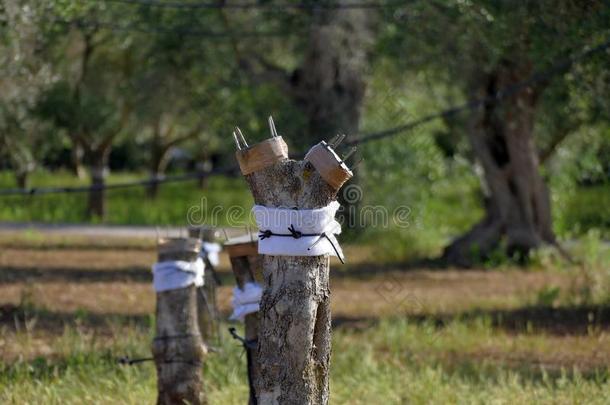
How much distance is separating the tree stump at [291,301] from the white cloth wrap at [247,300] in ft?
5.34

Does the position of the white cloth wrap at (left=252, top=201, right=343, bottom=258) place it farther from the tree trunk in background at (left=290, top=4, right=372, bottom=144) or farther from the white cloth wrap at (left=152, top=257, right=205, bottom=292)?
the tree trunk in background at (left=290, top=4, right=372, bottom=144)

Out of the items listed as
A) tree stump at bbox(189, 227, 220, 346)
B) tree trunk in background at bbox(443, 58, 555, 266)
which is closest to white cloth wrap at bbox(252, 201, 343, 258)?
tree stump at bbox(189, 227, 220, 346)

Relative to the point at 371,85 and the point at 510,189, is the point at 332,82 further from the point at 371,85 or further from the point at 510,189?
the point at 510,189

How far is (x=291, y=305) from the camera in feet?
15.5

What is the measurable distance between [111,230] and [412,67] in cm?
1117

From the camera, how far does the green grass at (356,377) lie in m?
7.04

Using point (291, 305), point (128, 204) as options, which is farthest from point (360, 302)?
point (128, 204)

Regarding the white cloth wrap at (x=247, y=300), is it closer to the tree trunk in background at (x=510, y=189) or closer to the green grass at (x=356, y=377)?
the green grass at (x=356, y=377)

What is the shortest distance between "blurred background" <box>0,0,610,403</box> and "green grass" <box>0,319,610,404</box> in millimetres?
55

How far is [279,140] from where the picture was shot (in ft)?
15.9

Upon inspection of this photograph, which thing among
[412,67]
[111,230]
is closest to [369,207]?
[412,67]

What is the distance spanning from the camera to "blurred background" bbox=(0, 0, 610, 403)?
10.4 metres

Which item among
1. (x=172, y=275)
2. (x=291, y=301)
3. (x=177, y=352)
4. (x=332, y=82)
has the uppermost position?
(x=332, y=82)

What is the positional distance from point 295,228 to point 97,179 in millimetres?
22719
